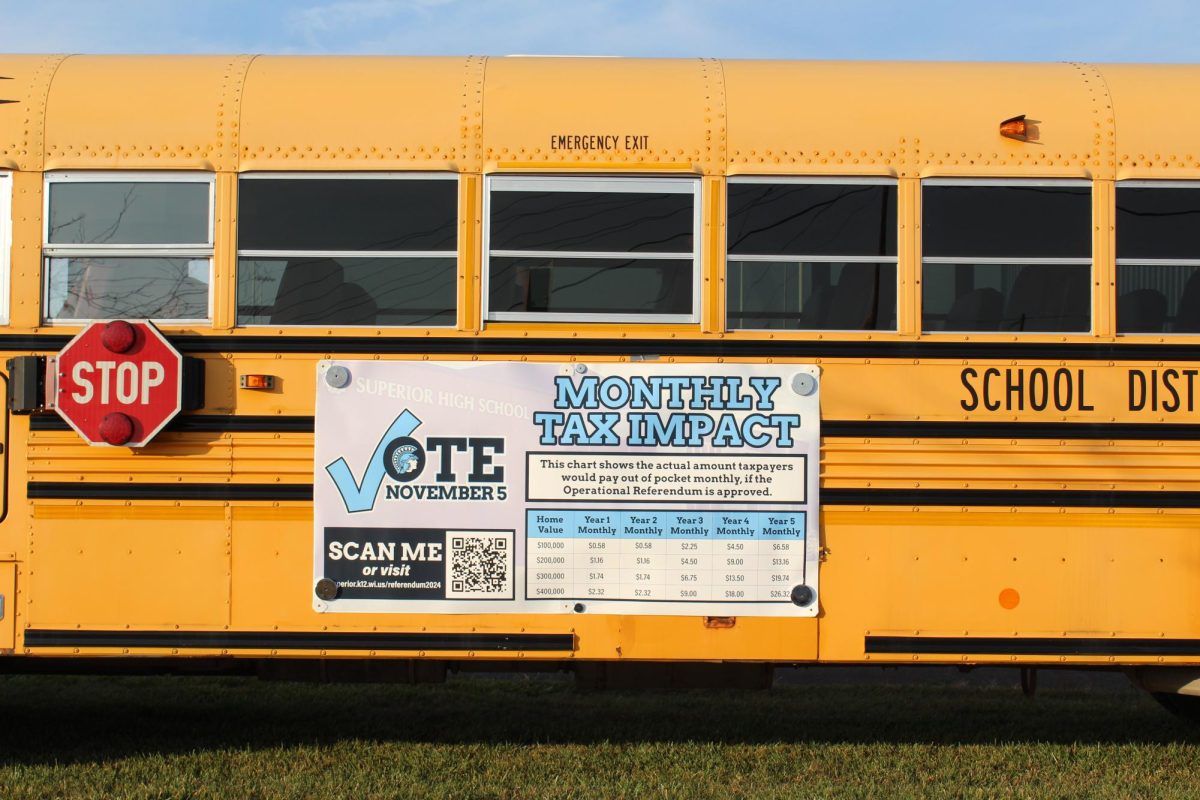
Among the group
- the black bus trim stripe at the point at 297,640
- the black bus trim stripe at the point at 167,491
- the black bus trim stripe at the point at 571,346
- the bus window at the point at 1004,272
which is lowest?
the black bus trim stripe at the point at 297,640

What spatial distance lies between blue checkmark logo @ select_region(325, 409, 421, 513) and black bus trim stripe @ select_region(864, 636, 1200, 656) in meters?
1.97

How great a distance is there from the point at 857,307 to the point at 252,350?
231cm

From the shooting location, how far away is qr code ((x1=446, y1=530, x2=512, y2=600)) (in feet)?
14.4

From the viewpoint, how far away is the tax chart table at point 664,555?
4.38m

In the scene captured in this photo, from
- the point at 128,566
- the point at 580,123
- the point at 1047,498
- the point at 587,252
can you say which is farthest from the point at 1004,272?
the point at 128,566

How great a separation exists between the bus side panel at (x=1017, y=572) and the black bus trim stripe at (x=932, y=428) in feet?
0.94

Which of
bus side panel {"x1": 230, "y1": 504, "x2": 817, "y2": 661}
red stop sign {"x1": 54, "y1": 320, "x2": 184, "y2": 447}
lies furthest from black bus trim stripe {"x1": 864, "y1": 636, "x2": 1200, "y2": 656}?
red stop sign {"x1": 54, "y1": 320, "x2": 184, "y2": 447}

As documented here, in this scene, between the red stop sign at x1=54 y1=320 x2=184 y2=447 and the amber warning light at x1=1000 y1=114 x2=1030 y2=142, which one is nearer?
the red stop sign at x1=54 y1=320 x2=184 y2=447

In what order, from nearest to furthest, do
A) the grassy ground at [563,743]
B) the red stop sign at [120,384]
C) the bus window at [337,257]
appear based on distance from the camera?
1. the red stop sign at [120,384]
2. the bus window at [337,257]
3. the grassy ground at [563,743]

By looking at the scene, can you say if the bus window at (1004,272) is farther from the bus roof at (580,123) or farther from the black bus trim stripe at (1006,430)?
the black bus trim stripe at (1006,430)

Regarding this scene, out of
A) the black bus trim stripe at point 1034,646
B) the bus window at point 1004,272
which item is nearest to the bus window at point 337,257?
the bus window at point 1004,272

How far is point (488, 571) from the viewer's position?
14.4ft

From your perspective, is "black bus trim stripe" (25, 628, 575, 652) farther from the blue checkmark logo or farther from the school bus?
the blue checkmark logo

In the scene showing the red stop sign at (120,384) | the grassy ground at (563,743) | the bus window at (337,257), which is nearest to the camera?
the red stop sign at (120,384)
